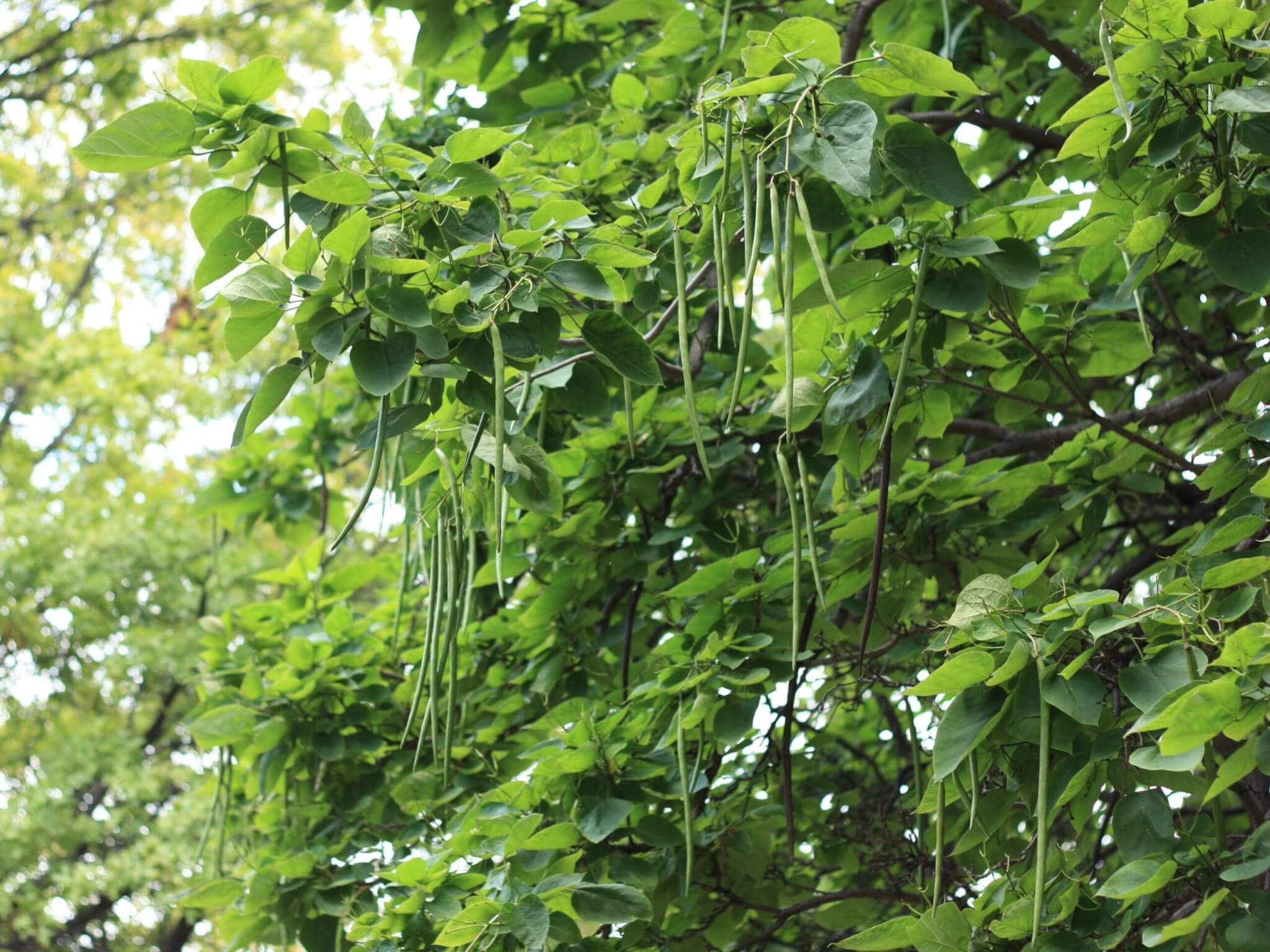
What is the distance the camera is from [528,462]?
1.38 meters

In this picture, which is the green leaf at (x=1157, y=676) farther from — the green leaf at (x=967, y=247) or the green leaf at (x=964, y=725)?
the green leaf at (x=967, y=247)

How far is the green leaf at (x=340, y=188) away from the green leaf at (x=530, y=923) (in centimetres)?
76

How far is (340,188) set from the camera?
117 centimetres

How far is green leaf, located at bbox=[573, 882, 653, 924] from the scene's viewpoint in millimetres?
1383

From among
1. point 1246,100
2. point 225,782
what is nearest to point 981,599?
point 1246,100

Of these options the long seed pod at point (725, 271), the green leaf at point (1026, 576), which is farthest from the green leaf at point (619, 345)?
the green leaf at point (1026, 576)

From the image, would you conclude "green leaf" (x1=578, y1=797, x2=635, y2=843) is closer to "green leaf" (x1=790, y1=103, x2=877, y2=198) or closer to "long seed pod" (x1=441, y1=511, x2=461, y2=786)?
"long seed pod" (x1=441, y1=511, x2=461, y2=786)

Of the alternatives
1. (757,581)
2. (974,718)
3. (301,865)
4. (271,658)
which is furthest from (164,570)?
(974,718)

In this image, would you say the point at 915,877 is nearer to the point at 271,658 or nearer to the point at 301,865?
the point at 301,865

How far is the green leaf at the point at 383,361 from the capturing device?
1146 mm

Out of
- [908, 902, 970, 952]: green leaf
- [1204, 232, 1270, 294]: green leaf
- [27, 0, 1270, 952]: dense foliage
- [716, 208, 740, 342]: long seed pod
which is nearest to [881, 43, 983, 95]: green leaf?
[27, 0, 1270, 952]: dense foliage

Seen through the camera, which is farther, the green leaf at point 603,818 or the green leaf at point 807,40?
the green leaf at point 603,818

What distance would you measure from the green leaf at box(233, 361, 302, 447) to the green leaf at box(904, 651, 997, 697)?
66cm

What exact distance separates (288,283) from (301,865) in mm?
1011
